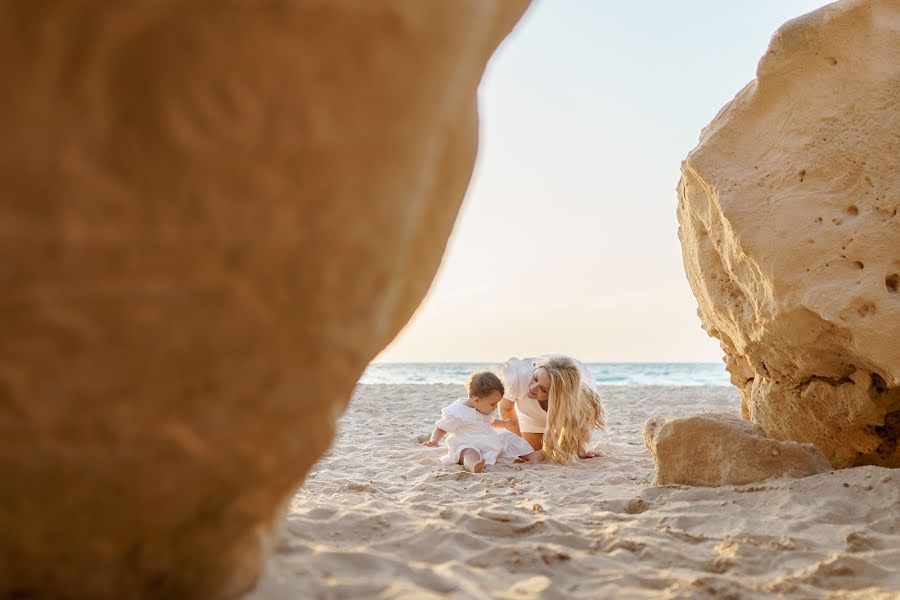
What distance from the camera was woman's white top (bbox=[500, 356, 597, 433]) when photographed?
510 cm

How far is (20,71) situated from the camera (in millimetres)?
1036

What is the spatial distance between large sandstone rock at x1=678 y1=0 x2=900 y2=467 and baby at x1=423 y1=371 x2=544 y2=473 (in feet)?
5.55

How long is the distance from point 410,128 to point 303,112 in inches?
7.7

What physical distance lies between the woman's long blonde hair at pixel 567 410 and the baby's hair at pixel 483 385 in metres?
0.34

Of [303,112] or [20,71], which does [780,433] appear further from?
[20,71]

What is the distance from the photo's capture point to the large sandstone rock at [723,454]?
3146 mm

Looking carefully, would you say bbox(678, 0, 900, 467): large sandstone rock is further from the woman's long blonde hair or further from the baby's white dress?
the baby's white dress

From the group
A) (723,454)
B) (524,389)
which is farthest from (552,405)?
(723,454)

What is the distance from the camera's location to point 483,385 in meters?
4.98

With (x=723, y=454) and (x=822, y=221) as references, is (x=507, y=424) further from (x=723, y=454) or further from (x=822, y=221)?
(x=822, y=221)

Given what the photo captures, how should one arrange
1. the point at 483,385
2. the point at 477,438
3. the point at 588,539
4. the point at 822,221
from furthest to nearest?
1. the point at 483,385
2. the point at 477,438
3. the point at 822,221
4. the point at 588,539

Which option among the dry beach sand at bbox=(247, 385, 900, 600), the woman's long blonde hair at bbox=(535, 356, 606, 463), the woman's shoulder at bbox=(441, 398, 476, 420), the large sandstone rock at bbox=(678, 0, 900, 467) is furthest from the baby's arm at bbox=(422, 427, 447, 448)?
the large sandstone rock at bbox=(678, 0, 900, 467)

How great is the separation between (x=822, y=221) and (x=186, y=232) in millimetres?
2983

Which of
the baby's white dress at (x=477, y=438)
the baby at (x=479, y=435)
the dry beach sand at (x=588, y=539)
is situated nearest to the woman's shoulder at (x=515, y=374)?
the baby at (x=479, y=435)
